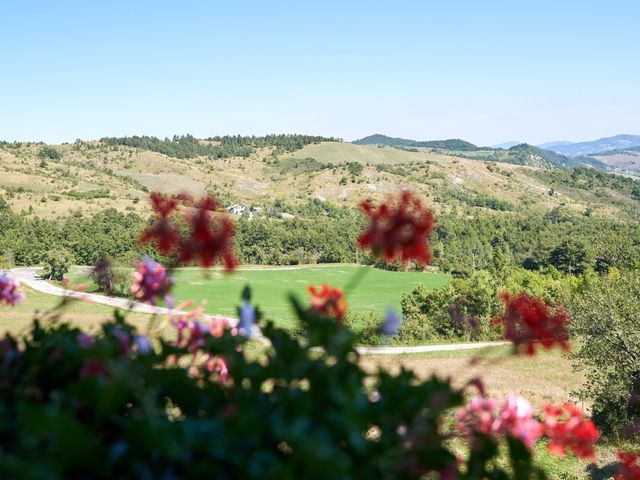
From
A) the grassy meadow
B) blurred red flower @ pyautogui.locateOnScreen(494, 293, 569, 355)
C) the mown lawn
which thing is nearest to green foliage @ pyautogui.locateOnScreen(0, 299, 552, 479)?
blurred red flower @ pyautogui.locateOnScreen(494, 293, 569, 355)

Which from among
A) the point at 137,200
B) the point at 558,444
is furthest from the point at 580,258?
the point at 558,444

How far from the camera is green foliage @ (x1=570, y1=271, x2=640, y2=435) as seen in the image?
19469 mm

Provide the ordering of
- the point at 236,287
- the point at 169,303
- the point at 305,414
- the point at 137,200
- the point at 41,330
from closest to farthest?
the point at 305,414 < the point at 41,330 < the point at 169,303 < the point at 236,287 < the point at 137,200

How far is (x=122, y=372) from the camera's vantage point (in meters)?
1.34

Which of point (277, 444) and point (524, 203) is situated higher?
point (277, 444)

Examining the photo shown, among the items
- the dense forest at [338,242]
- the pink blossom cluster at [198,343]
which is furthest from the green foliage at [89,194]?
the pink blossom cluster at [198,343]

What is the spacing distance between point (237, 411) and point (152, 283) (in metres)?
1.39

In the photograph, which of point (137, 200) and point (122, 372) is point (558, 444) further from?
point (137, 200)

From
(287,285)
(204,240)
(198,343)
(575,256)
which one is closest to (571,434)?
(198,343)

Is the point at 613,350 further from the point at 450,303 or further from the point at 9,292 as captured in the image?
the point at 450,303

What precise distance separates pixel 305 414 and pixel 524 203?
655ft

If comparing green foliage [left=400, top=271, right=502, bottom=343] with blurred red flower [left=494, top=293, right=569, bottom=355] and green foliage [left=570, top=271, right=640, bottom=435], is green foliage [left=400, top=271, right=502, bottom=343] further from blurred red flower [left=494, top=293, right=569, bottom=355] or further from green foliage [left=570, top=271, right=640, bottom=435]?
blurred red flower [left=494, top=293, right=569, bottom=355]

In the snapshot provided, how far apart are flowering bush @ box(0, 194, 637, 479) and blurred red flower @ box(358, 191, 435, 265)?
0.5 inches

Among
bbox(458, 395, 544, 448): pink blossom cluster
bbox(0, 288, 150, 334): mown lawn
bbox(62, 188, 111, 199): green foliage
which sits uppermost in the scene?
bbox(458, 395, 544, 448): pink blossom cluster
